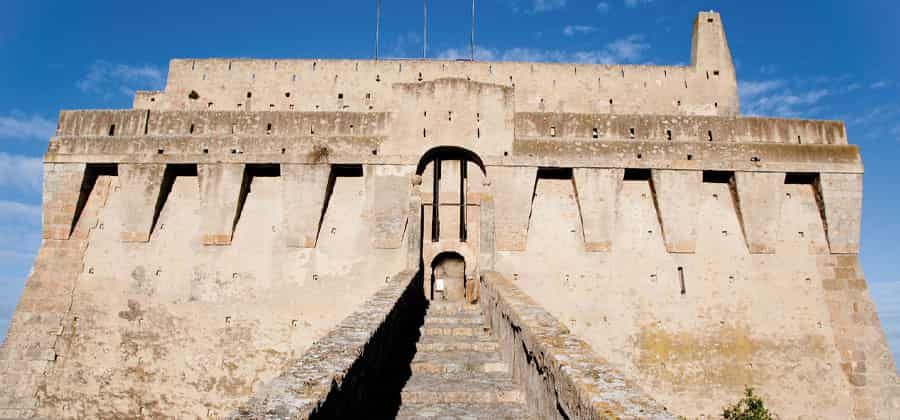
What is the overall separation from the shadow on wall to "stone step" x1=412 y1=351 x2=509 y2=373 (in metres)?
0.17

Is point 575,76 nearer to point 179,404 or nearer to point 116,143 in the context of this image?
point 116,143

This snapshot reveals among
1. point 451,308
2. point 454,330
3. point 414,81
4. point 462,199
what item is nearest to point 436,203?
point 462,199

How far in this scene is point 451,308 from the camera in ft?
38.2

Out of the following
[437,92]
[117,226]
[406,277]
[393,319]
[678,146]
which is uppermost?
[437,92]

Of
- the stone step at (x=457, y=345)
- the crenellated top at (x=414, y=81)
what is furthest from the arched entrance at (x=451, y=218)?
the crenellated top at (x=414, y=81)

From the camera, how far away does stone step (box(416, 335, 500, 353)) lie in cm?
804

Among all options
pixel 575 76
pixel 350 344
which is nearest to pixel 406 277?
pixel 350 344

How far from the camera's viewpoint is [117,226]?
13.5m

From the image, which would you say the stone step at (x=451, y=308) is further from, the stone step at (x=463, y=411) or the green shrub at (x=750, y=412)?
the green shrub at (x=750, y=412)

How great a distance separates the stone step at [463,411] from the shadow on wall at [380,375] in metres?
0.16

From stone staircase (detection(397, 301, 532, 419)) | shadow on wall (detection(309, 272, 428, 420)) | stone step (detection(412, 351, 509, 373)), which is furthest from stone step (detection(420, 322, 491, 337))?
stone step (detection(412, 351, 509, 373))

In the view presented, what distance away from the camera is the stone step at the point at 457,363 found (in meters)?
7.07

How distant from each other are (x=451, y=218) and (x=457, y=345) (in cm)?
595

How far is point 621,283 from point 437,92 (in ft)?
20.4
